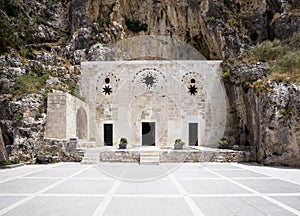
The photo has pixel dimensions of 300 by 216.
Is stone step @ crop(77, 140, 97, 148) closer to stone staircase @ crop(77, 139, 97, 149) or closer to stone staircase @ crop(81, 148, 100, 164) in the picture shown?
stone staircase @ crop(77, 139, 97, 149)

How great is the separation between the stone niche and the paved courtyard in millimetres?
7349

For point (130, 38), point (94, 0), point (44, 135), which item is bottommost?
point (44, 135)

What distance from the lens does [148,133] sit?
1867cm

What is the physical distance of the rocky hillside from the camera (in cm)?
1279

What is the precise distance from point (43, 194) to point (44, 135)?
8.00m

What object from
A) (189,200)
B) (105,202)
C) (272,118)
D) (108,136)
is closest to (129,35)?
(108,136)

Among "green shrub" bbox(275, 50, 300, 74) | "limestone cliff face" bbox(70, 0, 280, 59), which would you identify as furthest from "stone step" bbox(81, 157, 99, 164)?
"limestone cliff face" bbox(70, 0, 280, 59)

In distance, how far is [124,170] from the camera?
35.8ft

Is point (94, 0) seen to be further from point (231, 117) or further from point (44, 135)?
point (231, 117)

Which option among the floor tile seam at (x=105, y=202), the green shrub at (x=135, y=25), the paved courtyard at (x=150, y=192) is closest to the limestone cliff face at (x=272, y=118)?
the paved courtyard at (x=150, y=192)

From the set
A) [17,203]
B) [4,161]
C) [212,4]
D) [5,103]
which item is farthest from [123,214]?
[212,4]

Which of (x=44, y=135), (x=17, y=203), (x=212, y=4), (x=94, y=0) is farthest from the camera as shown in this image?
(x=94, y=0)

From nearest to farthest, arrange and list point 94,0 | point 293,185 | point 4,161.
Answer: point 293,185, point 4,161, point 94,0

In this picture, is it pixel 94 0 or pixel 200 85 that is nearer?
pixel 200 85
